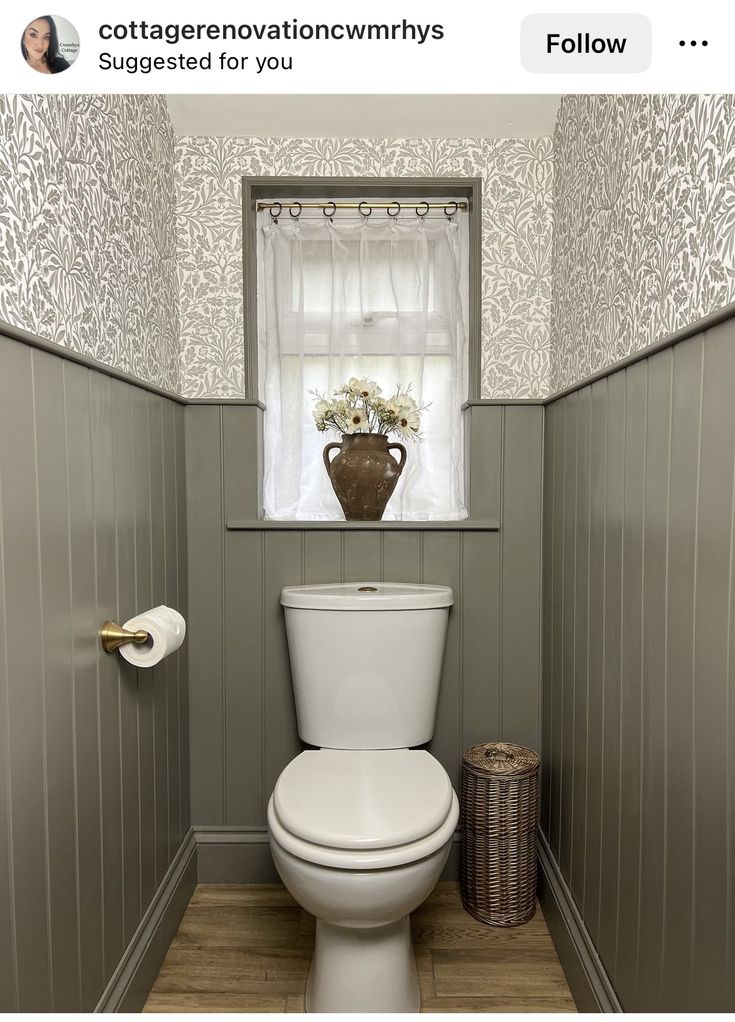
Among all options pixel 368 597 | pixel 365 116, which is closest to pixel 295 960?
pixel 368 597

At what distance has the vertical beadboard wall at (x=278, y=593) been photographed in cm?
189

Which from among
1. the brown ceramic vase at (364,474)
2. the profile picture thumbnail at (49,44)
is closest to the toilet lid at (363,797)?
the brown ceramic vase at (364,474)

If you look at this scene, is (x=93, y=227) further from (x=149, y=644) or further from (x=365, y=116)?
(x=365, y=116)

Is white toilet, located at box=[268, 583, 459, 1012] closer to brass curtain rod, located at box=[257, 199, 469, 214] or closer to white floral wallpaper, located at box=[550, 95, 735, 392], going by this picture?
white floral wallpaper, located at box=[550, 95, 735, 392]

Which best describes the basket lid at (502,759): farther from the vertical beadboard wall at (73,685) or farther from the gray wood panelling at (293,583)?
the vertical beadboard wall at (73,685)

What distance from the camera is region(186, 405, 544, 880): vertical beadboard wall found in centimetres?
189

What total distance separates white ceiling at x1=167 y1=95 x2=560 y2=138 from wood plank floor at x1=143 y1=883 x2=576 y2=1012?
2080 mm

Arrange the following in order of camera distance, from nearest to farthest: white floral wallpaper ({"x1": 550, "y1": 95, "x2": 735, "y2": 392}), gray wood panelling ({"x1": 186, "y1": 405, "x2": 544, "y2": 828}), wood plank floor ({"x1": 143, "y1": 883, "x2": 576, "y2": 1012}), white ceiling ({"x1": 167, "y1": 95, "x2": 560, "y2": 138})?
1. white floral wallpaper ({"x1": 550, "y1": 95, "x2": 735, "y2": 392})
2. wood plank floor ({"x1": 143, "y1": 883, "x2": 576, "y2": 1012})
3. white ceiling ({"x1": 167, "y1": 95, "x2": 560, "y2": 138})
4. gray wood panelling ({"x1": 186, "y1": 405, "x2": 544, "y2": 828})

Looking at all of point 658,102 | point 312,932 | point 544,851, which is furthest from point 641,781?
point 658,102

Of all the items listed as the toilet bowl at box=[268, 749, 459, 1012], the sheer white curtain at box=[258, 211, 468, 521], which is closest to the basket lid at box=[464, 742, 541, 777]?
the toilet bowl at box=[268, 749, 459, 1012]

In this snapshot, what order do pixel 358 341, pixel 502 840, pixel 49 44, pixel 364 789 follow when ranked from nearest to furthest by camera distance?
pixel 49 44, pixel 364 789, pixel 502 840, pixel 358 341

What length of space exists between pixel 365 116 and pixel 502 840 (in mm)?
1922

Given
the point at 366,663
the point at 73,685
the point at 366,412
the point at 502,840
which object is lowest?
the point at 502,840

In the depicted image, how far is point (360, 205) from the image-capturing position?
203cm
